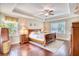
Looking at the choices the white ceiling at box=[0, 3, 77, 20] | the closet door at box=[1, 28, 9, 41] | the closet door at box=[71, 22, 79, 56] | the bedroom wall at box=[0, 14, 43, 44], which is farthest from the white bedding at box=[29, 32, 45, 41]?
the closet door at box=[71, 22, 79, 56]

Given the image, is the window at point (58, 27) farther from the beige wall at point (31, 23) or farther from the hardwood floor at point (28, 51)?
the hardwood floor at point (28, 51)

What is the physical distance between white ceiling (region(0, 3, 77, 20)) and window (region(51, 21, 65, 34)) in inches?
4.7

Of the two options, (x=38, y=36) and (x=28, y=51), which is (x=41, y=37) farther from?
(x=28, y=51)

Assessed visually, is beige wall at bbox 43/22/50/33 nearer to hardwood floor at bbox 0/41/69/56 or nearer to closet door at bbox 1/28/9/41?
hardwood floor at bbox 0/41/69/56

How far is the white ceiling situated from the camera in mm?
2564

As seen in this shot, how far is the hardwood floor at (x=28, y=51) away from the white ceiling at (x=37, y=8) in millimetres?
515

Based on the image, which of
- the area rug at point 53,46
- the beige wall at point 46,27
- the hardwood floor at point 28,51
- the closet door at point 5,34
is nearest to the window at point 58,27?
the beige wall at point 46,27

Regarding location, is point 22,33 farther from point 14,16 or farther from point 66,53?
point 66,53

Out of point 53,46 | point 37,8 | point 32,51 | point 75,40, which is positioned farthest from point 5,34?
point 75,40

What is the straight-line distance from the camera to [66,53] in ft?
8.46

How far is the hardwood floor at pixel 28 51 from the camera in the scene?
8.48ft

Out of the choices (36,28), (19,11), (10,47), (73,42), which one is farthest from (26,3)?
(73,42)

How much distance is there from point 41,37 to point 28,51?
1.10 feet

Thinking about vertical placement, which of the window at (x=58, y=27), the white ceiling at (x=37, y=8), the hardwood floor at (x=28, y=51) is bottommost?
the hardwood floor at (x=28, y=51)
